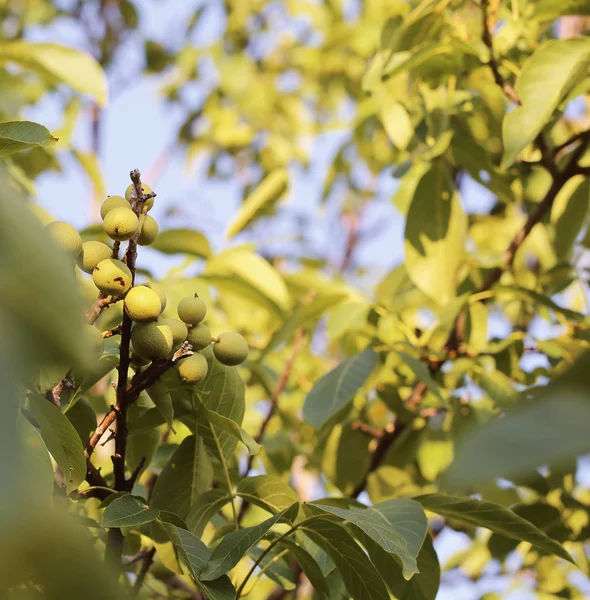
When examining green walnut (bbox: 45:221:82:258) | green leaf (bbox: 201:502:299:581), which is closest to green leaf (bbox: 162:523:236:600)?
green leaf (bbox: 201:502:299:581)

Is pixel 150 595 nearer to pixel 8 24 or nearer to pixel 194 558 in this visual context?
pixel 194 558

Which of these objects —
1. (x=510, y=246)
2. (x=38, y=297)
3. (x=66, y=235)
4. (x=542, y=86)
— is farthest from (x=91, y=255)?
(x=510, y=246)

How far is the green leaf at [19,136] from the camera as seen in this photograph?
1.94 ft

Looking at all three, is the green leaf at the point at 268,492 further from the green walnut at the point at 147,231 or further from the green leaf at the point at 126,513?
the green walnut at the point at 147,231

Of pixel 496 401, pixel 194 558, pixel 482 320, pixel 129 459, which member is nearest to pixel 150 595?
pixel 129 459

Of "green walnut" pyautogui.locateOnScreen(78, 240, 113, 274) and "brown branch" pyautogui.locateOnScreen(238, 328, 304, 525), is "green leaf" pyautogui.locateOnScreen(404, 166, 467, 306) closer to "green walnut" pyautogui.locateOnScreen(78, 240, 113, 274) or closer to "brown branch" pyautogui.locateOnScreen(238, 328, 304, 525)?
"brown branch" pyautogui.locateOnScreen(238, 328, 304, 525)

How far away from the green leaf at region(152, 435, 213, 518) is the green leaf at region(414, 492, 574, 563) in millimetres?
227

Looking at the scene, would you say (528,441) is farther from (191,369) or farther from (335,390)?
(335,390)

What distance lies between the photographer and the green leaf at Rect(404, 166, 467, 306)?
46.9 inches

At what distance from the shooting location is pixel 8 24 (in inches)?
112

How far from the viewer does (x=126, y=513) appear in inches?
22.9

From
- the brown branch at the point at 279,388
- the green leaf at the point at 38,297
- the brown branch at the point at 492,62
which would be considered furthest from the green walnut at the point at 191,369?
the brown branch at the point at 492,62

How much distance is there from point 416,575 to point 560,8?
2.53 ft

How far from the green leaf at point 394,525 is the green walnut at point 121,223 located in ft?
0.83
